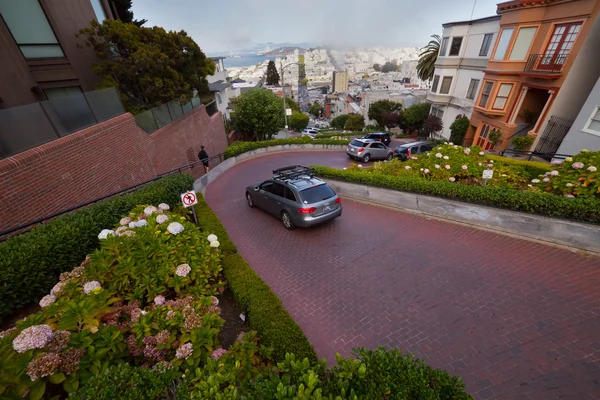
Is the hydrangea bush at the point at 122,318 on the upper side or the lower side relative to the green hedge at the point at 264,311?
upper

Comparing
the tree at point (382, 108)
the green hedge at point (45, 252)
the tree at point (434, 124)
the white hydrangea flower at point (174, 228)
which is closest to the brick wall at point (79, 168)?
the green hedge at point (45, 252)

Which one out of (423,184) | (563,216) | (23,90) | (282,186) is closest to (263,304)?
(282,186)

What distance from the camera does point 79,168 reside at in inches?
309

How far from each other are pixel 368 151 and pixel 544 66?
11.2m

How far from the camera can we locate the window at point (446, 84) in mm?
24281

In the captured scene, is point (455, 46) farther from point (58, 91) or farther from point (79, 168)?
point (58, 91)

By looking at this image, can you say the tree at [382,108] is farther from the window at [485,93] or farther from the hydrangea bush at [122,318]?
the hydrangea bush at [122,318]

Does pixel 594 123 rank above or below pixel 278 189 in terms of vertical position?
above

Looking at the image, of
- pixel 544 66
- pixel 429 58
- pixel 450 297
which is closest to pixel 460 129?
pixel 544 66

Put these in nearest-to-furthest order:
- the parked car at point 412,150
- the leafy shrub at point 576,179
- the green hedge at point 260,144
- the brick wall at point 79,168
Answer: the brick wall at point 79,168
the leafy shrub at point 576,179
the parked car at point 412,150
the green hedge at point 260,144

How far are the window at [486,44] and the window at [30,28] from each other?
28.0 m

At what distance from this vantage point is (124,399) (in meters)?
2.25

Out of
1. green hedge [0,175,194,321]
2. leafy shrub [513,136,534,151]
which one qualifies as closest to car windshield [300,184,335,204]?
green hedge [0,175,194,321]

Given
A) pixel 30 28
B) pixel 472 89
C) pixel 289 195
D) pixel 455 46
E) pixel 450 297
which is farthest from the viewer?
pixel 455 46
